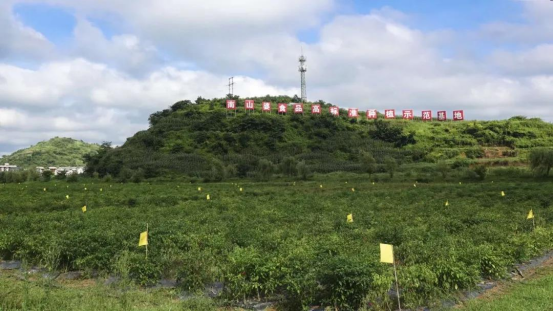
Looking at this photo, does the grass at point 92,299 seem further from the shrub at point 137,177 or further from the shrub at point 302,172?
the shrub at point 137,177

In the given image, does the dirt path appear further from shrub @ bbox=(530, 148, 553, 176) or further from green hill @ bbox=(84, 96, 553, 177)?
green hill @ bbox=(84, 96, 553, 177)

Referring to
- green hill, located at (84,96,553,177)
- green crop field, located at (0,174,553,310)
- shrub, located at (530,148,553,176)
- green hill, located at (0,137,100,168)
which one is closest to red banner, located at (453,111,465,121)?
green hill, located at (84,96,553,177)

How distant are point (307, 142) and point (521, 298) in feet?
249

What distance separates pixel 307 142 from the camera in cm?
8350

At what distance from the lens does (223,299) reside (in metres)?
8.18

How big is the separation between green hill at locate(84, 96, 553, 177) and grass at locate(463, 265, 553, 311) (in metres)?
53.7

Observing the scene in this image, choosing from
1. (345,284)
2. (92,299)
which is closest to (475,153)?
(345,284)

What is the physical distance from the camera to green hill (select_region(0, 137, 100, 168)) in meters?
150

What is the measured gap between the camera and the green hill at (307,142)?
234ft

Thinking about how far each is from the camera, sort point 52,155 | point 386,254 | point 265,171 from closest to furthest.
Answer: point 386,254, point 265,171, point 52,155

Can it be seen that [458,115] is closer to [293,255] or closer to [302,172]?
[302,172]

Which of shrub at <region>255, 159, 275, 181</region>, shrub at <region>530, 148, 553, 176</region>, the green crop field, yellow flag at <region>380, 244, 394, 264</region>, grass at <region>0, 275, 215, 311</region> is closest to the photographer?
grass at <region>0, 275, 215, 311</region>

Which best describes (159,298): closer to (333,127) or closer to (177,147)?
(177,147)

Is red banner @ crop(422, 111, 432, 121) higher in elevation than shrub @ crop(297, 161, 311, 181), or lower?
higher
